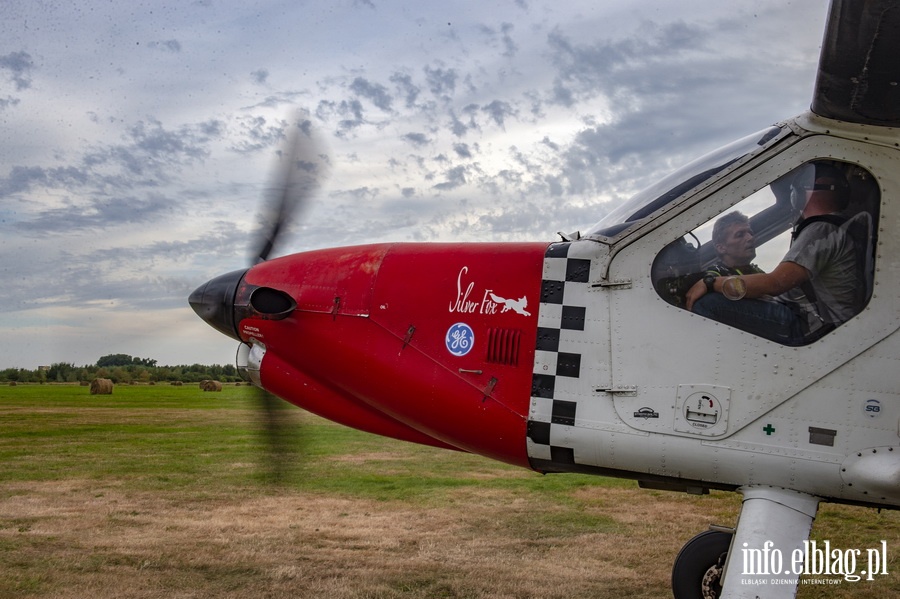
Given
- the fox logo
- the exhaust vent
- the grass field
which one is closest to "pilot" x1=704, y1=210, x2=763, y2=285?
the fox logo

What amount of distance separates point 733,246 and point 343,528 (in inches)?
202

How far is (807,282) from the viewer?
4188 millimetres

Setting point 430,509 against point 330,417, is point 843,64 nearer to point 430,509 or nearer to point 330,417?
point 330,417

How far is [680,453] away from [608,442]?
0.41 metres

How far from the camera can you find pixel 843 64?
3611 millimetres

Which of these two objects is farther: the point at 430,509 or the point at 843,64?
the point at 430,509

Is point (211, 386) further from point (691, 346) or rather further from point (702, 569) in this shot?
point (691, 346)

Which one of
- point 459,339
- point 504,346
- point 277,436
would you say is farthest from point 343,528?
point 504,346

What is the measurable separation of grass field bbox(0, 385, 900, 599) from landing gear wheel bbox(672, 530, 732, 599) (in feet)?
3.11

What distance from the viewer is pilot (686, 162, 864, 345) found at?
4.14 meters

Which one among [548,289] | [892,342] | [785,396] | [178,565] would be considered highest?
[548,289]

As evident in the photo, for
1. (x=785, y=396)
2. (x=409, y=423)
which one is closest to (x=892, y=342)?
(x=785, y=396)

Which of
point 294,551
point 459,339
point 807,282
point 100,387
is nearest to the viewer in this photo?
point 807,282

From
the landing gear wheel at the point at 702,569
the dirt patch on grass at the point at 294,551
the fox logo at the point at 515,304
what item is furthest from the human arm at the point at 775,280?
the dirt patch on grass at the point at 294,551
